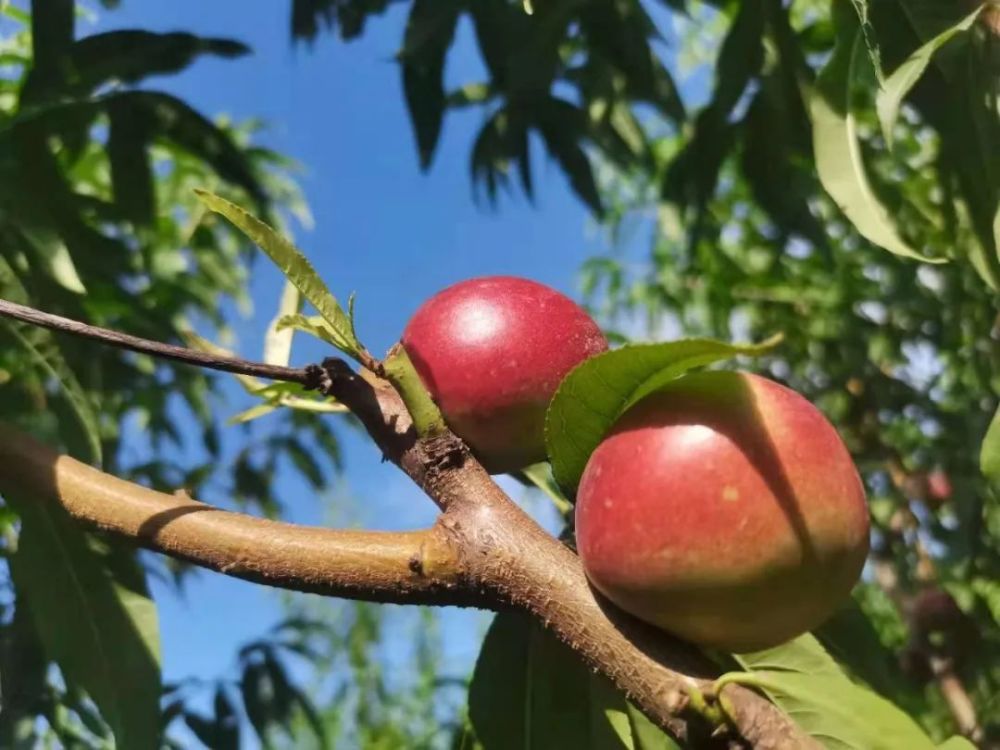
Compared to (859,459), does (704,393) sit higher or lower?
higher

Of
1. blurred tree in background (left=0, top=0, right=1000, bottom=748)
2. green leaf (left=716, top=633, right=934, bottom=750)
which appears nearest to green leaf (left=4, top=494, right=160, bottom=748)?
blurred tree in background (left=0, top=0, right=1000, bottom=748)

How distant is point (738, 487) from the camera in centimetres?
46

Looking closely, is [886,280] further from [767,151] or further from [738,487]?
[738,487]

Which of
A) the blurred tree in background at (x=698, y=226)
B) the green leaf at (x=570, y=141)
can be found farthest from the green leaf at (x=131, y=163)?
the green leaf at (x=570, y=141)

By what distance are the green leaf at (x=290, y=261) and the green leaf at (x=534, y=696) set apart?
0.23 metres

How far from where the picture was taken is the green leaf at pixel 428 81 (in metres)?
1.27

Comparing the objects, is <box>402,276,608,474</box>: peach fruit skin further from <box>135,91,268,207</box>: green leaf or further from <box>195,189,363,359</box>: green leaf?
<box>135,91,268,207</box>: green leaf

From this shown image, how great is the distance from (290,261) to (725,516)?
9.4 inches

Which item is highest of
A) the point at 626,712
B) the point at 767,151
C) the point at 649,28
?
the point at 649,28

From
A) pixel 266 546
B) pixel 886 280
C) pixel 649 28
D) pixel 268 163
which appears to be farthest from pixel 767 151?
pixel 268 163

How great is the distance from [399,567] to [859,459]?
1.67m

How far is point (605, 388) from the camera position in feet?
1.61

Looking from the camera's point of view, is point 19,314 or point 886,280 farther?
point 886,280

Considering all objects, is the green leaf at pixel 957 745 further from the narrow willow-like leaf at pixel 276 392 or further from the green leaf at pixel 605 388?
the narrow willow-like leaf at pixel 276 392
